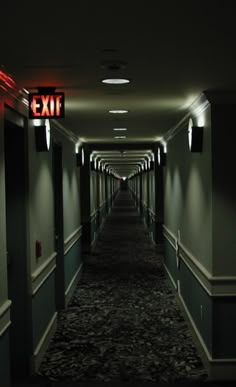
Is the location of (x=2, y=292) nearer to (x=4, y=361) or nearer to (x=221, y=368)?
(x=4, y=361)

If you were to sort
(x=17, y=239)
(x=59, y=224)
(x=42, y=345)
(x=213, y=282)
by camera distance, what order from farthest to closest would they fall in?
(x=59, y=224)
(x=42, y=345)
(x=213, y=282)
(x=17, y=239)

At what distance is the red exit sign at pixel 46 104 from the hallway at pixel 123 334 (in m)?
2.55

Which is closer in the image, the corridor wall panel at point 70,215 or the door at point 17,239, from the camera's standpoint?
the door at point 17,239

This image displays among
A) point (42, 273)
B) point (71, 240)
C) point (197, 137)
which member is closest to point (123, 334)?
point (42, 273)

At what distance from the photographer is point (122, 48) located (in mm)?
3312

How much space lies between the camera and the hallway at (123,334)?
534cm

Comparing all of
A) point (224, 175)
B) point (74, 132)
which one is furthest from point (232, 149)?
point (74, 132)

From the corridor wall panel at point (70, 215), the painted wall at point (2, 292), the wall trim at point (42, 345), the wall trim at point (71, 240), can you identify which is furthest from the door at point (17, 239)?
the wall trim at point (71, 240)

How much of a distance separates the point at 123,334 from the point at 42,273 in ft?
4.70

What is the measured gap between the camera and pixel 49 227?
657 cm

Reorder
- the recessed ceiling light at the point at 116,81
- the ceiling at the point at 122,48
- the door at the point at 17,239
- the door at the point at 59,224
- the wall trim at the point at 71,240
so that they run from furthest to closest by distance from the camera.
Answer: the wall trim at the point at 71,240 < the door at the point at 59,224 < the door at the point at 17,239 < the recessed ceiling light at the point at 116,81 < the ceiling at the point at 122,48

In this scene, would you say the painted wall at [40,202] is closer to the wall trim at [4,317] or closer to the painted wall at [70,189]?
the wall trim at [4,317]

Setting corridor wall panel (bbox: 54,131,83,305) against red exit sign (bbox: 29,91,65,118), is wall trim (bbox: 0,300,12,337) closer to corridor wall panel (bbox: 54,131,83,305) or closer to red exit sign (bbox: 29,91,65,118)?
red exit sign (bbox: 29,91,65,118)

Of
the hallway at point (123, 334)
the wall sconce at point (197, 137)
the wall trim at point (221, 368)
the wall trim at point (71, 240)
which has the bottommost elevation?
the hallway at point (123, 334)
